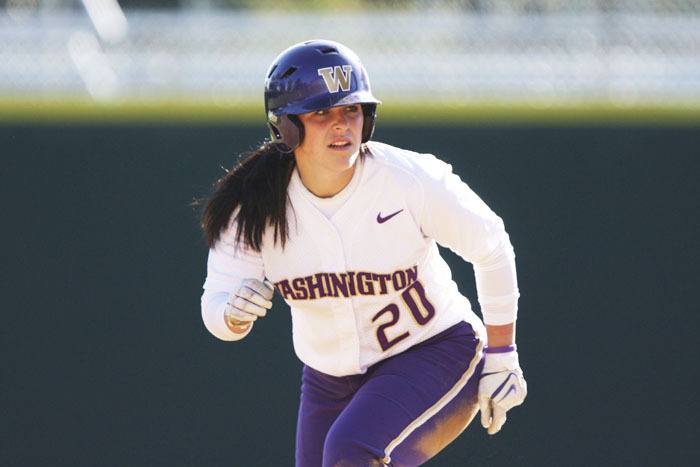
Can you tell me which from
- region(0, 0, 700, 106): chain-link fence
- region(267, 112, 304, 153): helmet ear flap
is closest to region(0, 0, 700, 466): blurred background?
region(267, 112, 304, 153): helmet ear flap

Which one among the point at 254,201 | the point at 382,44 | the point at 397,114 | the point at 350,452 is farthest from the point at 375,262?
the point at 382,44

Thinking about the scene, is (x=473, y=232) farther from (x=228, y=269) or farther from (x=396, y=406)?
(x=228, y=269)

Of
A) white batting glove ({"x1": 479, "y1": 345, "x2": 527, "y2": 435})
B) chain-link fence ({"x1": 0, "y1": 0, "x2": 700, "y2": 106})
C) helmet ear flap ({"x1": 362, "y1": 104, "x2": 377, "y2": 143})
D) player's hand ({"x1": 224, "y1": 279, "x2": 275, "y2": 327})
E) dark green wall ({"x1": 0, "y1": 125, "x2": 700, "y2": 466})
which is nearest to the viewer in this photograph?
player's hand ({"x1": 224, "y1": 279, "x2": 275, "y2": 327})

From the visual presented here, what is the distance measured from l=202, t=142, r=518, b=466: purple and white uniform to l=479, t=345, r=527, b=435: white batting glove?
4 centimetres

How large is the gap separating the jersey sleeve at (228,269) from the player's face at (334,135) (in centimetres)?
37

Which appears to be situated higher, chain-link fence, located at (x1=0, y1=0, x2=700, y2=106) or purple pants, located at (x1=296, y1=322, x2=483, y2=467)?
chain-link fence, located at (x1=0, y1=0, x2=700, y2=106)

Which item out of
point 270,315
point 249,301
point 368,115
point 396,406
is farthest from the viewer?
point 270,315

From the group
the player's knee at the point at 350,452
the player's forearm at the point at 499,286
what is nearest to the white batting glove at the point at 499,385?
the player's forearm at the point at 499,286

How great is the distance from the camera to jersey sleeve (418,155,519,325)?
3.97 meters

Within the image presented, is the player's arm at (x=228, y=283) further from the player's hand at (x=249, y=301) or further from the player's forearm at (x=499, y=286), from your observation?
the player's forearm at (x=499, y=286)

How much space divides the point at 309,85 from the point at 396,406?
0.99 metres

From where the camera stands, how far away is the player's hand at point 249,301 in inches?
155

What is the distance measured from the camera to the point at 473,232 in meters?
3.97

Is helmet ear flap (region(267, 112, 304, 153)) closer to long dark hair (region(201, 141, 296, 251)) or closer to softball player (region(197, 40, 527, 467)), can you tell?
softball player (region(197, 40, 527, 467))
